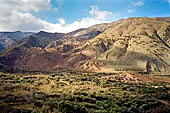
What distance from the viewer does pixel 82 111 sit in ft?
92.9

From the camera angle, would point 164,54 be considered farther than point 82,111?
Yes

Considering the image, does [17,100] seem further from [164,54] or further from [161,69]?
[164,54]

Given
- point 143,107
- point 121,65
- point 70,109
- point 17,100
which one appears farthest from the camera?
point 121,65

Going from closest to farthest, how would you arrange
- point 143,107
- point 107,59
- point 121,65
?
point 143,107
point 121,65
point 107,59

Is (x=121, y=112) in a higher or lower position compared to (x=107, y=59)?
lower

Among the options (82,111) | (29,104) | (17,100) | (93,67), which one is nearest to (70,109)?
(82,111)

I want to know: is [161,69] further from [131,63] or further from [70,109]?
[70,109]

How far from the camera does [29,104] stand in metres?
28.6

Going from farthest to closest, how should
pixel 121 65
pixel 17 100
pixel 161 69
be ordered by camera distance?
pixel 121 65 → pixel 161 69 → pixel 17 100

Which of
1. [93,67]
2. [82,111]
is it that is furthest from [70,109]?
[93,67]

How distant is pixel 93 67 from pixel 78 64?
22.4 meters

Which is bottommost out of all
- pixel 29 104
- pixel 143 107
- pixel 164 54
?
pixel 143 107

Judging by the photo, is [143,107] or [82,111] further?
[143,107]

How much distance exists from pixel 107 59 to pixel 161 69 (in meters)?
50.8
